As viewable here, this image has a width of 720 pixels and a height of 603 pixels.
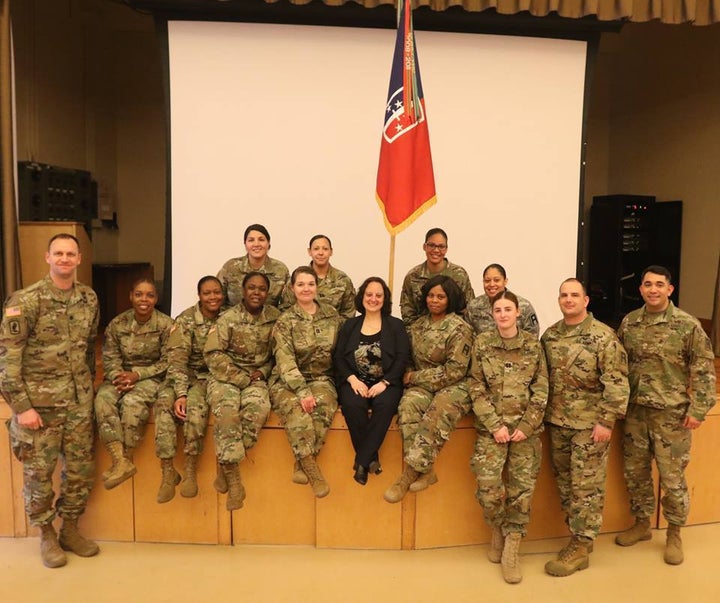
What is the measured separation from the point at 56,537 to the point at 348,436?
1.54 metres

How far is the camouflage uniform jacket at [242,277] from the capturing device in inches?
151

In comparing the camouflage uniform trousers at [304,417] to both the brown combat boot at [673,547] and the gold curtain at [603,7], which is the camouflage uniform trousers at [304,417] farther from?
the gold curtain at [603,7]

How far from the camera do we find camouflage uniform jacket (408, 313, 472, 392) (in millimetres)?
3043

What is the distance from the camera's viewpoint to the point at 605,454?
294 cm

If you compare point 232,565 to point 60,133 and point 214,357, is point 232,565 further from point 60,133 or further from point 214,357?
point 60,133

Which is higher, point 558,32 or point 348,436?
point 558,32

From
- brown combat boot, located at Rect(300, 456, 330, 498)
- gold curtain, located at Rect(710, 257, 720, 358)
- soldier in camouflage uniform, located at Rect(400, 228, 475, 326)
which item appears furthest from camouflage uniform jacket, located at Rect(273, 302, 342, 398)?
gold curtain, located at Rect(710, 257, 720, 358)

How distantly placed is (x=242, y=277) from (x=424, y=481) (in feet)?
5.81

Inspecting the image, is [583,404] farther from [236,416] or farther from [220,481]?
[220,481]

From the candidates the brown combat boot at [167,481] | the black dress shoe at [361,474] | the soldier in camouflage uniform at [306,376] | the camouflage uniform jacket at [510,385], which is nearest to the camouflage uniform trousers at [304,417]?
the soldier in camouflage uniform at [306,376]

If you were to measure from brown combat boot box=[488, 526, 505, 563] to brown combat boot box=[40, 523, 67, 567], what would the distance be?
2130mm

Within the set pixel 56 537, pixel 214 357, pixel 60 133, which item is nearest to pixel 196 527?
pixel 56 537

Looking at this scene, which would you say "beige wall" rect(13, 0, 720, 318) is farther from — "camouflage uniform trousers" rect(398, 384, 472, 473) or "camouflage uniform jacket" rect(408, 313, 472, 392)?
"camouflage uniform trousers" rect(398, 384, 472, 473)

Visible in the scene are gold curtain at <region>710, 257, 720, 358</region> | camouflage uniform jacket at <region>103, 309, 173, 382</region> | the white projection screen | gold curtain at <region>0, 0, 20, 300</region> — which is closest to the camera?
camouflage uniform jacket at <region>103, 309, 173, 382</region>
